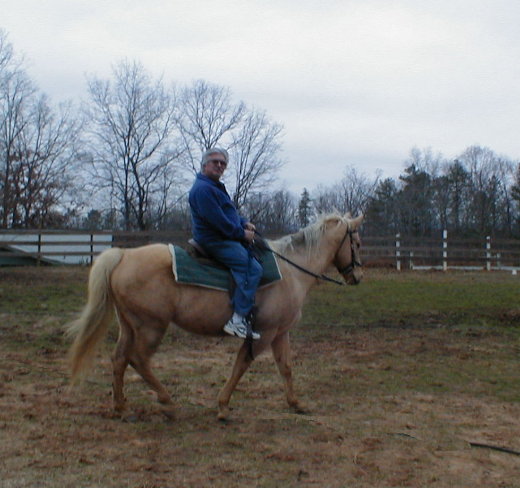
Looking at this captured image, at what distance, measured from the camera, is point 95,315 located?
5.23 metres

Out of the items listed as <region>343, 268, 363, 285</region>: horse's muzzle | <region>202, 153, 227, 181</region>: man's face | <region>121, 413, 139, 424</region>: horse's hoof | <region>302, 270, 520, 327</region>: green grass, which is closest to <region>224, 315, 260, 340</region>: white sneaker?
<region>121, 413, 139, 424</region>: horse's hoof

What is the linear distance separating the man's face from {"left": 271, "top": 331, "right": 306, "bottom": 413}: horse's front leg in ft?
5.85

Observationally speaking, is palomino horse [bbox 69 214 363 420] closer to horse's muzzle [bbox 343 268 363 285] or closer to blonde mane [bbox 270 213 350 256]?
blonde mane [bbox 270 213 350 256]

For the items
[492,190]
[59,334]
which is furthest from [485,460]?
[492,190]

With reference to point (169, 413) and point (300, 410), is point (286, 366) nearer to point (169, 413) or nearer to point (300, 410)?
point (300, 410)

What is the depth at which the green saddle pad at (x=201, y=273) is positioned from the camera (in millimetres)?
5094

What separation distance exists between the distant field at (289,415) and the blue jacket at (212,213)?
1.75m

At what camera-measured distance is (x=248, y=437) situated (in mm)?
4605

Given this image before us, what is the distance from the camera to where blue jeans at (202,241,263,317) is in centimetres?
510

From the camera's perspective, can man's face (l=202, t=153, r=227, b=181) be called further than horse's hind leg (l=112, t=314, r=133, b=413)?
Yes

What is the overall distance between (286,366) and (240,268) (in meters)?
1.18

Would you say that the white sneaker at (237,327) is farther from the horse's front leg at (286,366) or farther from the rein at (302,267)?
the rein at (302,267)

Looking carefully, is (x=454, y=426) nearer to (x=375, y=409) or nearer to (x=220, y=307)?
(x=375, y=409)

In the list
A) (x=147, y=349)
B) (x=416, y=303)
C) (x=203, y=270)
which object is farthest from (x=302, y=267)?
(x=416, y=303)
